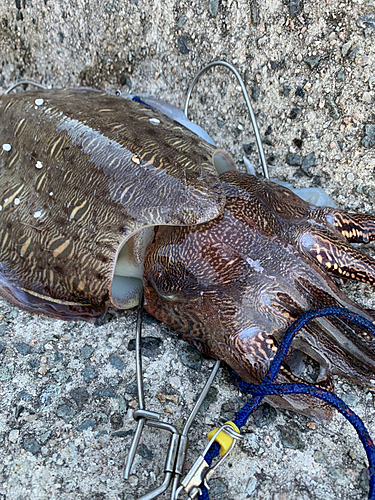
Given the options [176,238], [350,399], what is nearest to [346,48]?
[176,238]

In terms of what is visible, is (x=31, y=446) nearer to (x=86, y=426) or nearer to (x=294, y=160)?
(x=86, y=426)

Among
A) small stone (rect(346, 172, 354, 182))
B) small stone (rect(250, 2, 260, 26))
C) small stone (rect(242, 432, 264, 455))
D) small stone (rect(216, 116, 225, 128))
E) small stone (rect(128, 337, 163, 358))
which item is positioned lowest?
small stone (rect(242, 432, 264, 455))

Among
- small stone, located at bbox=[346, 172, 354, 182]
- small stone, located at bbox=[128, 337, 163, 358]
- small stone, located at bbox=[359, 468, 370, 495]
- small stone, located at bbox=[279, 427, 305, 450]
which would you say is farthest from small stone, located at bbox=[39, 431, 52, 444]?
small stone, located at bbox=[346, 172, 354, 182]

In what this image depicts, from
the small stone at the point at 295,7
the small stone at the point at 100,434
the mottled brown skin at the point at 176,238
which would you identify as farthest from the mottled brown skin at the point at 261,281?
the small stone at the point at 295,7

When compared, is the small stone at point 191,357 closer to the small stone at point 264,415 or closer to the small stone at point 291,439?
the small stone at point 264,415

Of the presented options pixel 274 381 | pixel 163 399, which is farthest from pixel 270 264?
pixel 163 399

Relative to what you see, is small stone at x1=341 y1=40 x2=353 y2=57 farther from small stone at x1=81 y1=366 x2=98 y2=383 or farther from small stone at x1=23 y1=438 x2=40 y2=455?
small stone at x1=23 y1=438 x2=40 y2=455

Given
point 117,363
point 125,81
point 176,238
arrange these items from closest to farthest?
1. point 176,238
2. point 117,363
3. point 125,81
